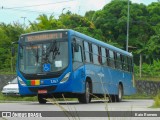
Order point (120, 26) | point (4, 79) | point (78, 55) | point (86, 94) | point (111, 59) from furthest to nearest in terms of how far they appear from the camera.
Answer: point (120, 26) < point (4, 79) < point (111, 59) < point (86, 94) < point (78, 55)

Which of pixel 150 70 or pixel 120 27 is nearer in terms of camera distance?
pixel 150 70

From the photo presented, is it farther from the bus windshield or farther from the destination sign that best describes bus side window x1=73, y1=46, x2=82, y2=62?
the destination sign

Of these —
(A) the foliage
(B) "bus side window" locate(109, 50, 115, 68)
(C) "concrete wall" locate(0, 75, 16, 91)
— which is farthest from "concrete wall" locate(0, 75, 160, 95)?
(B) "bus side window" locate(109, 50, 115, 68)

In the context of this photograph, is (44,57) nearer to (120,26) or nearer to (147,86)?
(147,86)

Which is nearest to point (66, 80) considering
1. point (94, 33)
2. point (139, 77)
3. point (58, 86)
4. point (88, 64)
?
point (58, 86)

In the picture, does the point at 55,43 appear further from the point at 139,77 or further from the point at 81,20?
the point at 81,20

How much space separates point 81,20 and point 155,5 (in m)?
16.3

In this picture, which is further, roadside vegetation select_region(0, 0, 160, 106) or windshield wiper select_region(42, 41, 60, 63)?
roadside vegetation select_region(0, 0, 160, 106)

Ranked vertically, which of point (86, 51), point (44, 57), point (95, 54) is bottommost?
point (95, 54)

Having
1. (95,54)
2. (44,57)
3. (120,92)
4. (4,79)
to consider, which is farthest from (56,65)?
(4,79)

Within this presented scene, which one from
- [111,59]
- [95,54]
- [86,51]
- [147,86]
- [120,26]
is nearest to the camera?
[86,51]

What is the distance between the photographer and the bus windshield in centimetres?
2020

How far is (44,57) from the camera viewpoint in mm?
20344

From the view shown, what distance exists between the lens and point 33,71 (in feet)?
67.4
